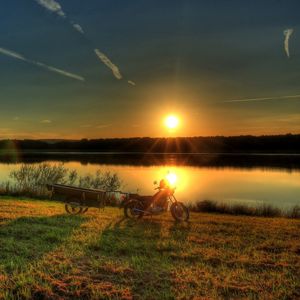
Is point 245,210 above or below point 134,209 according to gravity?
below

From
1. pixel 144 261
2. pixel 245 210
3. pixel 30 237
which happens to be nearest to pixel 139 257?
pixel 144 261

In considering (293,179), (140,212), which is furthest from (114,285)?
(293,179)

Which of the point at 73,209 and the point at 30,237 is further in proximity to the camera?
the point at 73,209

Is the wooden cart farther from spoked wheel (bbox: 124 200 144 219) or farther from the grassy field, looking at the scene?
the grassy field

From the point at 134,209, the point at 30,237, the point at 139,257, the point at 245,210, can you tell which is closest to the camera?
the point at 139,257

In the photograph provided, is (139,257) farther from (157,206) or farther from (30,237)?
(157,206)

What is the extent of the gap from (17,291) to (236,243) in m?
4.84

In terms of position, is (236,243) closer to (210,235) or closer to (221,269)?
(210,235)

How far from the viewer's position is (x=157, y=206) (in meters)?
10.9

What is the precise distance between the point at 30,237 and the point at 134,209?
12.1 ft

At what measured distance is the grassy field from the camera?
4.95m

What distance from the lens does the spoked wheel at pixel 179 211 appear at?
10703mm

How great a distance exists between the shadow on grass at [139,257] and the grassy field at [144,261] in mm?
15

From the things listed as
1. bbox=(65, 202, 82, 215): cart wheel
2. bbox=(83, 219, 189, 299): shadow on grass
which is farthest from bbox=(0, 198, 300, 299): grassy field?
bbox=(65, 202, 82, 215): cart wheel
